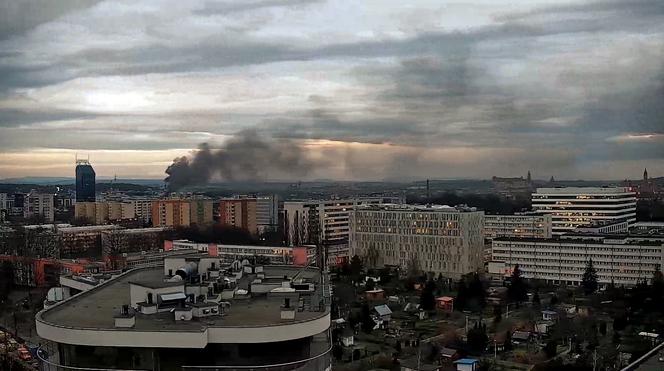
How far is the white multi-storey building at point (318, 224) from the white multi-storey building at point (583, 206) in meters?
6.91

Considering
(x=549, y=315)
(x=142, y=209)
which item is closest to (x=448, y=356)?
(x=549, y=315)

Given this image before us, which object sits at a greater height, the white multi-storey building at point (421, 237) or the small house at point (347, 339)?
the white multi-storey building at point (421, 237)

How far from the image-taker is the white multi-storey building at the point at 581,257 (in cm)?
1521

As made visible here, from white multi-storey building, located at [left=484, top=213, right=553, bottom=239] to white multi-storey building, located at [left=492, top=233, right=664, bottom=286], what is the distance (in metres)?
3.89

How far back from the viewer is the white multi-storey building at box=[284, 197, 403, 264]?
21.3 meters

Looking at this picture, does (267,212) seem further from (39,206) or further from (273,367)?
(273,367)

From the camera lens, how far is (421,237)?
17875 millimetres

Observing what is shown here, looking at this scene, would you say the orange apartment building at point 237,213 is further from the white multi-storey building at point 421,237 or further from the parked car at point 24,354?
the parked car at point 24,354

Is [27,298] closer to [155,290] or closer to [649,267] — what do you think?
[155,290]

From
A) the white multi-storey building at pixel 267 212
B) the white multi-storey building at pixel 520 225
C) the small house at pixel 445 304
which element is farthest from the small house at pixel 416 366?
the white multi-storey building at pixel 267 212

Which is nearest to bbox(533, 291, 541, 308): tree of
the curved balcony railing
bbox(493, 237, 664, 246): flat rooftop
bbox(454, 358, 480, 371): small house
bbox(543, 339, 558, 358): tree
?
bbox(543, 339, 558, 358): tree

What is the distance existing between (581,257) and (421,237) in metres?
3.89

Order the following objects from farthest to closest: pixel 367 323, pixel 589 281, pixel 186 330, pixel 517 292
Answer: pixel 589 281 → pixel 517 292 → pixel 367 323 → pixel 186 330

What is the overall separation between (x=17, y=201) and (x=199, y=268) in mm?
37384
